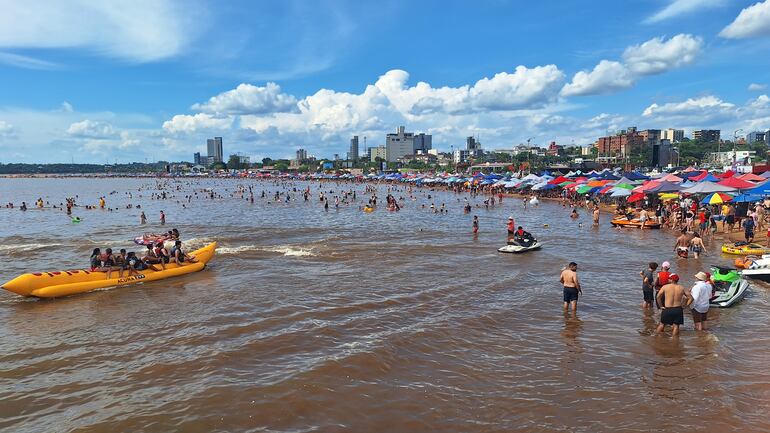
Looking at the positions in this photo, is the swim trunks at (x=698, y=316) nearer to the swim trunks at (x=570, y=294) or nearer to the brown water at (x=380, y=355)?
the brown water at (x=380, y=355)

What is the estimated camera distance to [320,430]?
23.0 ft

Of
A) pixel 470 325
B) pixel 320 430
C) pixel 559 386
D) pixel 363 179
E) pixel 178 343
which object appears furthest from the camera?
pixel 363 179

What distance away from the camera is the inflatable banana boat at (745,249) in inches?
700

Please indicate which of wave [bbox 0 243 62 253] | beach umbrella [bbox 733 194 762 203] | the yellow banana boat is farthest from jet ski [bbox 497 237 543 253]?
wave [bbox 0 243 62 253]

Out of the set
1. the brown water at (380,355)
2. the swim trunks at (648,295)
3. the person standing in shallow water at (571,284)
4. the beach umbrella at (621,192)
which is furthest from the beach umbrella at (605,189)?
the person standing in shallow water at (571,284)

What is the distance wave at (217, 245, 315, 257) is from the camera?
853 inches

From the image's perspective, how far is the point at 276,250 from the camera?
22.7 meters

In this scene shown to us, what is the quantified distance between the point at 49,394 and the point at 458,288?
34.2ft

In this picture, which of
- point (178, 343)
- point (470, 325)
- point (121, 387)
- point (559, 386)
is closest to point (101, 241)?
point (178, 343)

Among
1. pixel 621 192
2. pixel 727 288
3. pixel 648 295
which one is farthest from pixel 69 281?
pixel 621 192

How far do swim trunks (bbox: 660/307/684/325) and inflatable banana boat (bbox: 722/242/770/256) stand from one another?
35.8 feet

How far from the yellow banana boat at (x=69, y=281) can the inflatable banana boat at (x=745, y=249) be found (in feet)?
69.1

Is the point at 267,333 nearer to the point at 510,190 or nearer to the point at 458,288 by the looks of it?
the point at 458,288

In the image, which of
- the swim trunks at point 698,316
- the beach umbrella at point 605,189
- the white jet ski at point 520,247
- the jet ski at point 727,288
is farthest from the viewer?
the beach umbrella at point 605,189
